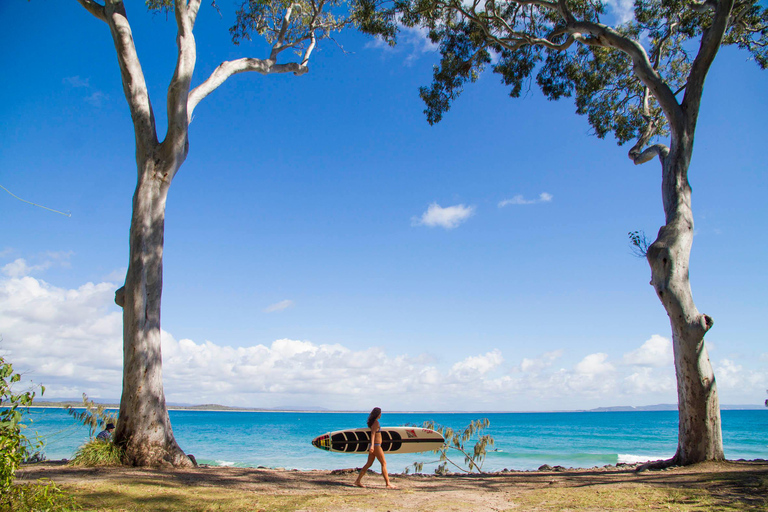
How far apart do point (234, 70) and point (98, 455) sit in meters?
7.95

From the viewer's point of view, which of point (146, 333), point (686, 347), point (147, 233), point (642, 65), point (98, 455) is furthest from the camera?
point (642, 65)

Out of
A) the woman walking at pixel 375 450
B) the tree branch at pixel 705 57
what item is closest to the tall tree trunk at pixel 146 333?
the woman walking at pixel 375 450

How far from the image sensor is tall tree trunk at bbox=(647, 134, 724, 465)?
730 cm

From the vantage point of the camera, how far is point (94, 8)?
8742mm

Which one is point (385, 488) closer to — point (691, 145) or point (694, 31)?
point (691, 145)

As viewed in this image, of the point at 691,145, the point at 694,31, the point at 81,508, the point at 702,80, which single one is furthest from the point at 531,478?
the point at 694,31

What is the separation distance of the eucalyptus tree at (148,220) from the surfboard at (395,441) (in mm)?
3766

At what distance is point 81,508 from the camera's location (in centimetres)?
396

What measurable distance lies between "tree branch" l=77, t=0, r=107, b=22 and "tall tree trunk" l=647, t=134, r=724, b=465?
37.8ft

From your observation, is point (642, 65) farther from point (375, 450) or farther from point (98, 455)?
point (98, 455)

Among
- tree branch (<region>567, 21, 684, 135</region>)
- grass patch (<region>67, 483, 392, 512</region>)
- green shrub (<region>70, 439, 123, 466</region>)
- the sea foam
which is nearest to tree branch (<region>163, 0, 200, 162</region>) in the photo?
green shrub (<region>70, 439, 123, 466</region>)

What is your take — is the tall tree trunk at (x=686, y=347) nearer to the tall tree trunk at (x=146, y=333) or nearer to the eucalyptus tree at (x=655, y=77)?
the eucalyptus tree at (x=655, y=77)

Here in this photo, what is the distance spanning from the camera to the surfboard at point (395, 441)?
33.7 feet

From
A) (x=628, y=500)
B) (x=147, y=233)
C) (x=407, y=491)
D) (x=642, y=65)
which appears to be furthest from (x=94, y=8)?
(x=628, y=500)
